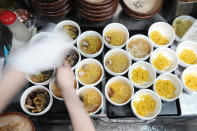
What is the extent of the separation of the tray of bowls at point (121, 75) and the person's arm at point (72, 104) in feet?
1.12

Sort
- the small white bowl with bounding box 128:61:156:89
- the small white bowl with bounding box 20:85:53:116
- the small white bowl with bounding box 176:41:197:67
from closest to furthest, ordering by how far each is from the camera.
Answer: the small white bowl with bounding box 20:85:53:116 < the small white bowl with bounding box 128:61:156:89 < the small white bowl with bounding box 176:41:197:67

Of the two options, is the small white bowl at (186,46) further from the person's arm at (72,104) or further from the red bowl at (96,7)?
the person's arm at (72,104)

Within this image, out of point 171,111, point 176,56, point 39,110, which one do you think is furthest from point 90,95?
point 176,56

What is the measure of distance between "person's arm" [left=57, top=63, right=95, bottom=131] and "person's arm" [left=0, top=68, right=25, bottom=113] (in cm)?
26

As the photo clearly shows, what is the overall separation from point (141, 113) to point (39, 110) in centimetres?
79

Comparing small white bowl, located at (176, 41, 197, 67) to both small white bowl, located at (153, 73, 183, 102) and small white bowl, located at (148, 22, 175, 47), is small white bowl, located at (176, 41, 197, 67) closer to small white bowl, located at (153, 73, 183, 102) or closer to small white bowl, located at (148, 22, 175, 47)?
small white bowl, located at (148, 22, 175, 47)

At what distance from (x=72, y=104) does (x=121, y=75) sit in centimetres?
62

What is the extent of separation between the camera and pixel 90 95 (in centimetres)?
156

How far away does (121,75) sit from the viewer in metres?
1.62

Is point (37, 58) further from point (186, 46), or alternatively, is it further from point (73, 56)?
point (186, 46)

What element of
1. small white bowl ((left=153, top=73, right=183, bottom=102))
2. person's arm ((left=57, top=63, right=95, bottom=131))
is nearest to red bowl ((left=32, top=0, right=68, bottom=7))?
person's arm ((left=57, top=63, right=95, bottom=131))

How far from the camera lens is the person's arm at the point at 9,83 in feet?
3.79

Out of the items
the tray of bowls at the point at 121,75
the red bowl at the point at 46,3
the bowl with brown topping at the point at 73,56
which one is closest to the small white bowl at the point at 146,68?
the tray of bowls at the point at 121,75

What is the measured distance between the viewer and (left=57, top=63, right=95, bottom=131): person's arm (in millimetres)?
1098
